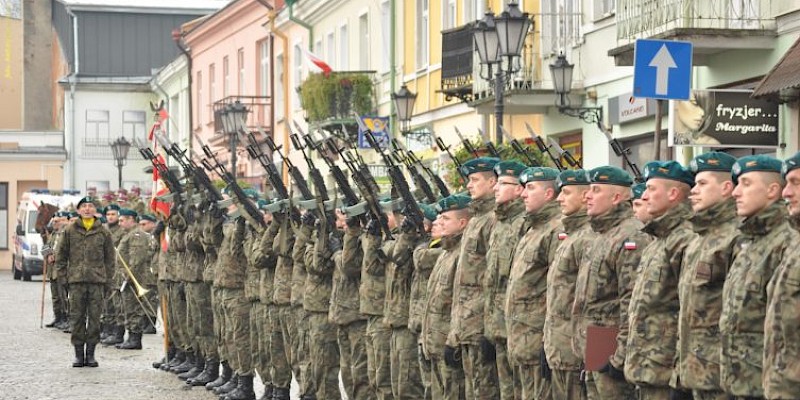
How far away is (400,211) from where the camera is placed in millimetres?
12602

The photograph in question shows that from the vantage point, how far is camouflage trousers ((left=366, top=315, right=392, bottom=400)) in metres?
12.4

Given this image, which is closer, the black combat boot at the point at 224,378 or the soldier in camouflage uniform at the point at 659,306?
the soldier in camouflage uniform at the point at 659,306

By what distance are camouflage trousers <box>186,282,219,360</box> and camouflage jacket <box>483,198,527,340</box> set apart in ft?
25.4

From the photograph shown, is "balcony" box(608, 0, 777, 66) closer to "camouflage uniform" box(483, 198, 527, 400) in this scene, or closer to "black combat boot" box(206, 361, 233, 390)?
"black combat boot" box(206, 361, 233, 390)

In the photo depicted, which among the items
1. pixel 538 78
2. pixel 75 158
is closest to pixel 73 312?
pixel 538 78

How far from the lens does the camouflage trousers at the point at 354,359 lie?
12.9 meters

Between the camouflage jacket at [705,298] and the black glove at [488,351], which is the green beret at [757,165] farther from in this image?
the black glove at [488,351]

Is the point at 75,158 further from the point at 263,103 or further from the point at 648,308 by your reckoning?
the point at 648,308

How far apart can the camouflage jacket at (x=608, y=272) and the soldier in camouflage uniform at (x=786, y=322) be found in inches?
72.6

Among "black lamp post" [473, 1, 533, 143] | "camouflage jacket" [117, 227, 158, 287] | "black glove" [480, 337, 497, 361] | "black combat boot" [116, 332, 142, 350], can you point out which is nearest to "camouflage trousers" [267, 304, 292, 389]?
"black lamp post" [473, 1, 533, 143]

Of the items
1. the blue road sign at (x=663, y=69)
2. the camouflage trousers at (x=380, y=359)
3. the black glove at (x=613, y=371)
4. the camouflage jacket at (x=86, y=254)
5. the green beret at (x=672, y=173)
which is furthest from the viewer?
the camouflage jacket at (x=86, y=254)

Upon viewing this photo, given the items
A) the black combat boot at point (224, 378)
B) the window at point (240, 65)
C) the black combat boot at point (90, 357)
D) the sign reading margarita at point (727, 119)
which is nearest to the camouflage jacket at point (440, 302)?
the sign reading margarita at point (727, 119)

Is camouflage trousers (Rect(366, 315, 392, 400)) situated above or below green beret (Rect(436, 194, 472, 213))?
below

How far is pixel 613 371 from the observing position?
27.7ft
